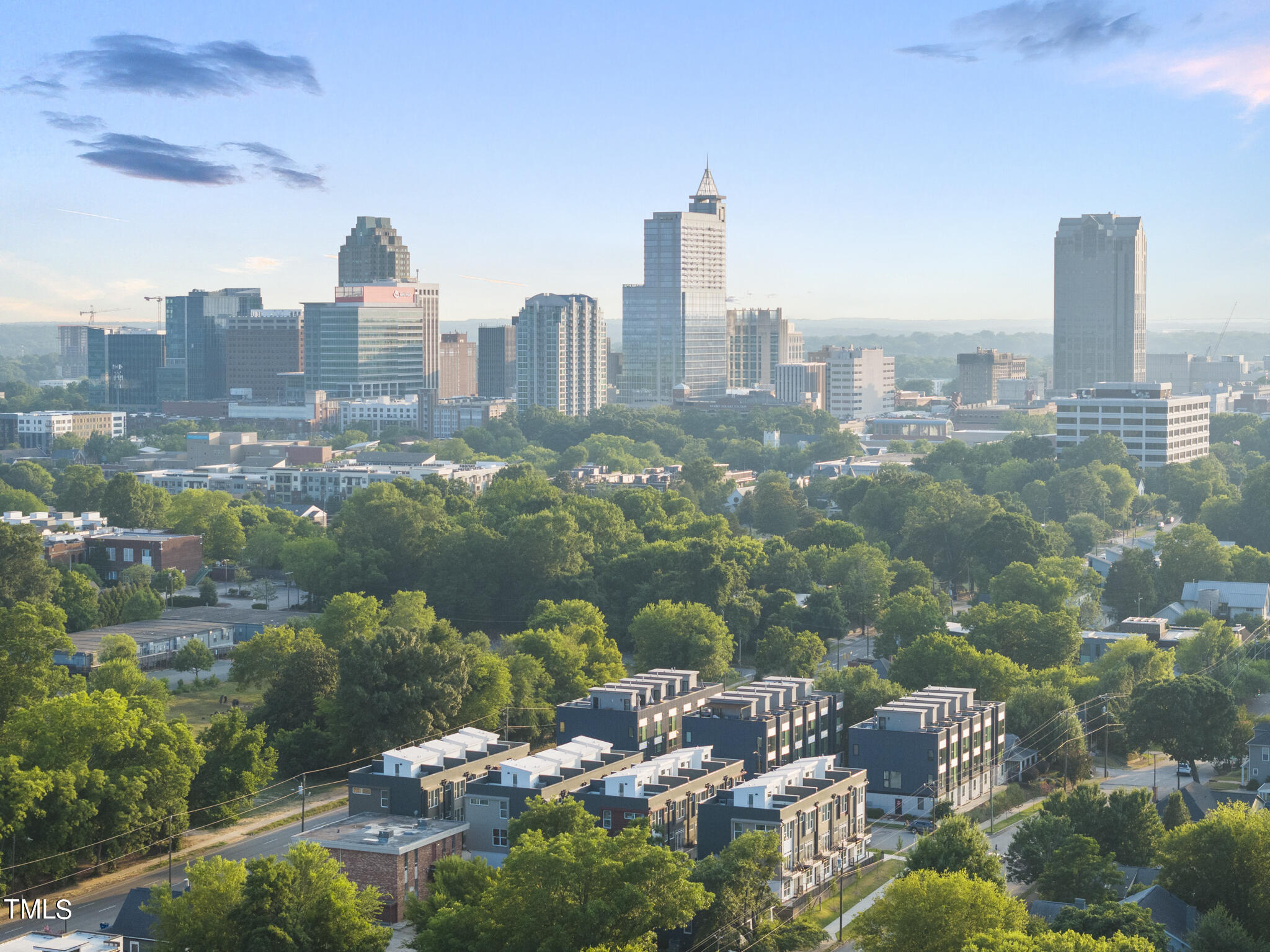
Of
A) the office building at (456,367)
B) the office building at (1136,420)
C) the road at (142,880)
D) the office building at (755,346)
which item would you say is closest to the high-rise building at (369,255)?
the office building at (456,367)

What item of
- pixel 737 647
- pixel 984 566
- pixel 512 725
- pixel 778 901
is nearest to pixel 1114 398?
pixel 984 566

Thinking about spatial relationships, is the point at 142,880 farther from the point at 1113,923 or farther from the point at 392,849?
the point at 1113,923

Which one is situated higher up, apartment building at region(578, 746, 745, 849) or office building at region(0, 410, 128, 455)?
office building at region(0, 410, 128, 455)

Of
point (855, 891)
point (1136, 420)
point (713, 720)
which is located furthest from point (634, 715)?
point (1136, 420)

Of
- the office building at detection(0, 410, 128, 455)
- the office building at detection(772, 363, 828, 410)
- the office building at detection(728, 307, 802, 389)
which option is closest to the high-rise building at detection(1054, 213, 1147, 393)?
the office building at detection(772, 363, 828, 410)

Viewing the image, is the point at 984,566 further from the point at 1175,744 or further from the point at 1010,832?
the point at 1010,832

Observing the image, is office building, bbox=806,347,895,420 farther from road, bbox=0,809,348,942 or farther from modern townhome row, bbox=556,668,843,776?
road, bbox=0,809,348,942
